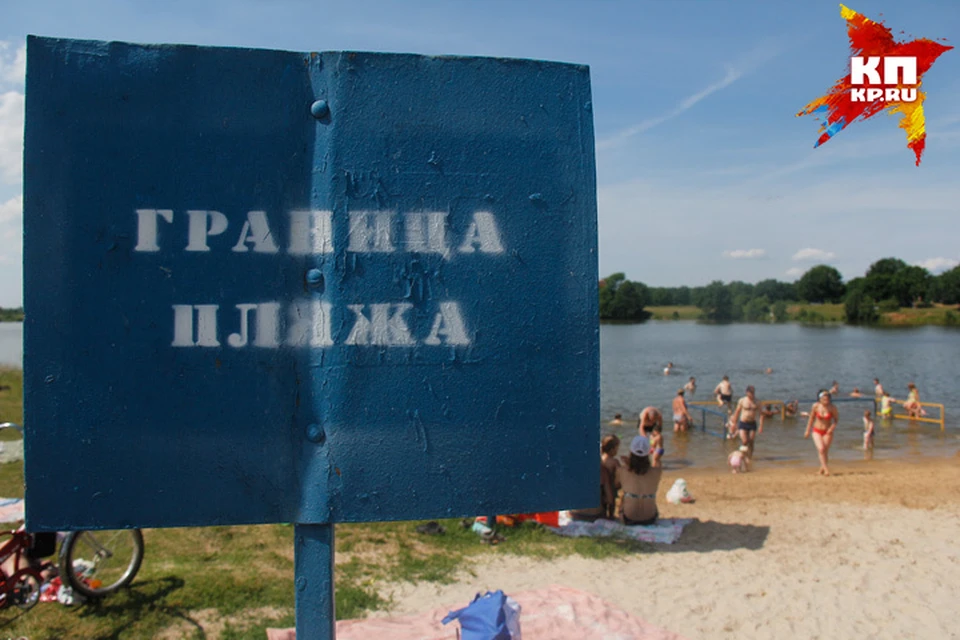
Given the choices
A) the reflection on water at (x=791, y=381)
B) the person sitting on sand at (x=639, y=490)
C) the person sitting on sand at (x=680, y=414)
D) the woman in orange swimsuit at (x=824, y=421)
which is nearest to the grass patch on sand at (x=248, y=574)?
the person sitting on sand at (x=639, y=490)

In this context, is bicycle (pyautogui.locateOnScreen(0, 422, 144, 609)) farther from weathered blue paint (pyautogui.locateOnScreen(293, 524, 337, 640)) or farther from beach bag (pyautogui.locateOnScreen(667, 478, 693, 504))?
beach bag (pyautogui.locateOnScreen(667, 478, 693, 504))

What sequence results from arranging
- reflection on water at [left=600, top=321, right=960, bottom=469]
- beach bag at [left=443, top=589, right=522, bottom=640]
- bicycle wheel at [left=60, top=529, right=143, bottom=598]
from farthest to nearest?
reflection on water at [left=600, top=321, right=960, bottom=469] → bicycle wheel at [left=60, top=529, right=143, bottom=598] → beach bag at [left=443, top=589, right=522, bottom=640]

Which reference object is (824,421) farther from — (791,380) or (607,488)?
(791,380)

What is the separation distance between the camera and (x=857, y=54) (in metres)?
5.59

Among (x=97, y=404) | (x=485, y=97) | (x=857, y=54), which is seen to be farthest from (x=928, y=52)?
(x=97, y=404)

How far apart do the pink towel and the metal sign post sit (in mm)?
3161

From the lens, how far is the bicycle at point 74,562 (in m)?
5.28

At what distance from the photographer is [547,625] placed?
533cm

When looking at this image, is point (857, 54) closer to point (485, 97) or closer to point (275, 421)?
point (485, 97)

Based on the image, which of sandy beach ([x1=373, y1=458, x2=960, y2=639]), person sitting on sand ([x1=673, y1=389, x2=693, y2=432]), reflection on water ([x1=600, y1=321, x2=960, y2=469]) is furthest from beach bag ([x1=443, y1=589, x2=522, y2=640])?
person sitting on sand ([x1=673, y1=389, x2=693, y2=432])

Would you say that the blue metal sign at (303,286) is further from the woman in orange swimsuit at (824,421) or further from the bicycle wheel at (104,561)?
the woman in orange swimsuit at (824,421)

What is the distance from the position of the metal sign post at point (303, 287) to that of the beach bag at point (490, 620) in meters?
2.46

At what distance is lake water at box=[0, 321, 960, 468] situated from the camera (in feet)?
66.3

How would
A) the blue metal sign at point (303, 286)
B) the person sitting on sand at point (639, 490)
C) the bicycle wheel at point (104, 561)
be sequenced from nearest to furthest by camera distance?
the blue metal sign at point (303, 286) → the bicycle wheel at point (104, 561) → the person sitting on sand at point (639, 490)
